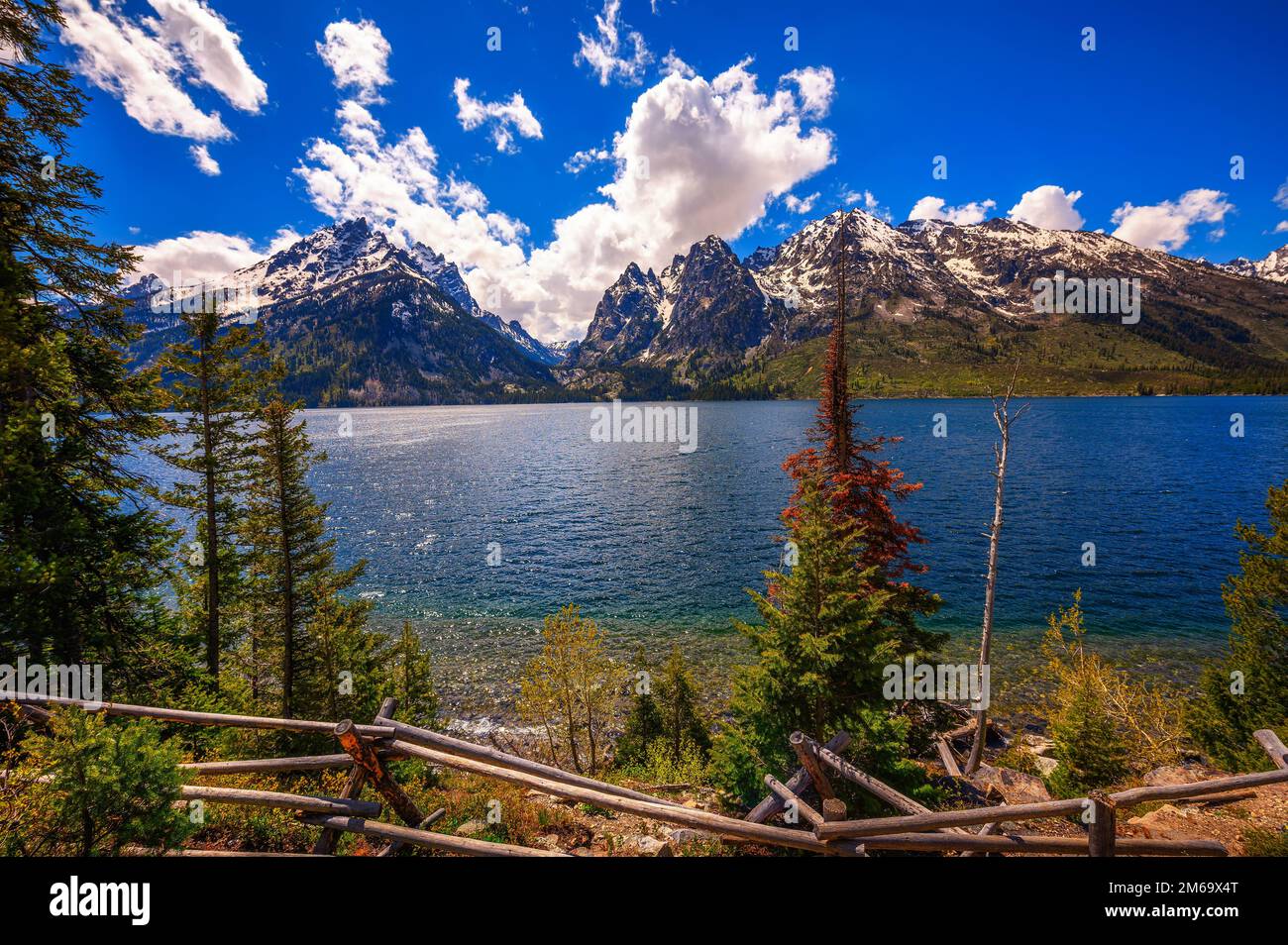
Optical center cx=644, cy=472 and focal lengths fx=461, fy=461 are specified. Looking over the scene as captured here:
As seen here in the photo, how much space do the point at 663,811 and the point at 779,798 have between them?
122 inches

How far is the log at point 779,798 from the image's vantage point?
370 inches

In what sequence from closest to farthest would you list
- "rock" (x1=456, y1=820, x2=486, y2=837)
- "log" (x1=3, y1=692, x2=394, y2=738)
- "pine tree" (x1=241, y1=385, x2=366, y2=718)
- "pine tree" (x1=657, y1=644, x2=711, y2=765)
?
"log" (x1=3, y1=692, x2=394, y2=738) < "rock" (x1=456, y1=820, x2=486, y2=837) < "pine tree" (x1=241, y1=385, x2=366, y2=718) < "pine tree" (x1=657, y1=644, x2=711, y2=765)

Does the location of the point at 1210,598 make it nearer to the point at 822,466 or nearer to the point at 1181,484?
the point at 822,466

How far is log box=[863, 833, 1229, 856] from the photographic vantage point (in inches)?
276

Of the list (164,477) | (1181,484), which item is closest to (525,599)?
(164,477)

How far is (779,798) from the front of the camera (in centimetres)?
940

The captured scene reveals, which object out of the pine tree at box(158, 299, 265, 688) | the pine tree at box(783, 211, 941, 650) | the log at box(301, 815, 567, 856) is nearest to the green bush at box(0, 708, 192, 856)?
the log at box(301, 815, 567, 856)

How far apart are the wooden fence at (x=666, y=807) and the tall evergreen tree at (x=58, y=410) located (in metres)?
6.91

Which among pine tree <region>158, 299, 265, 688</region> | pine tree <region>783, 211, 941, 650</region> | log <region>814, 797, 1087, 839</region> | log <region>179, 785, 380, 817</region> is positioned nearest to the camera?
log <region>814, 797, 1087, 839</region>

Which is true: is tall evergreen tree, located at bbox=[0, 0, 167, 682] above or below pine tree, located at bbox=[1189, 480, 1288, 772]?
above

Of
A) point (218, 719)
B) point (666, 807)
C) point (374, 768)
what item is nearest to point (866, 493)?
point (666, 807)

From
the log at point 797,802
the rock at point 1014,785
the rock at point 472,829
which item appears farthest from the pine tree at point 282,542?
the rock at point 1014,785

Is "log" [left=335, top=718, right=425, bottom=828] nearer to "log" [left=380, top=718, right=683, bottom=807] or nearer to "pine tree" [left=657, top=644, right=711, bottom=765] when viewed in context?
"log" [left=380, top=718, right=683, bottom=807]

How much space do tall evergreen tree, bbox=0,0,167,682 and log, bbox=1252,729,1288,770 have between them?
28.6 metres
